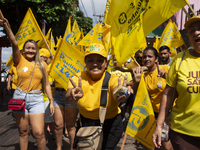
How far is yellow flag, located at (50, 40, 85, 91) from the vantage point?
3.78 metres

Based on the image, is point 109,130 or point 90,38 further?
point 90,38

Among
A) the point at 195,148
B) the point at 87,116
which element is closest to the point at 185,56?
the point at 195,148

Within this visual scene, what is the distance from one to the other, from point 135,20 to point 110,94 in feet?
4.02

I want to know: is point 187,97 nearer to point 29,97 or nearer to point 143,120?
point 143,120

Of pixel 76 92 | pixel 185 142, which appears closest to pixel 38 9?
pixel 76 92

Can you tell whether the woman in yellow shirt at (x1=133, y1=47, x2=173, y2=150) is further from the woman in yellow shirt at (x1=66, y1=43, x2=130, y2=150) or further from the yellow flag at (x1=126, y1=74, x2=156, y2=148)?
the woman in yellow shirt at (x1=66, y1=43, x2=130, y2=150)

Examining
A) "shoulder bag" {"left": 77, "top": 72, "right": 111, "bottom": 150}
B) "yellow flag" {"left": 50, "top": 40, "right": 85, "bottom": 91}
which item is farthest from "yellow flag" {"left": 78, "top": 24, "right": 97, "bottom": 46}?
"shoulder bag" {"left": 77, "top": 72, "right": 111, "bottom": 150}

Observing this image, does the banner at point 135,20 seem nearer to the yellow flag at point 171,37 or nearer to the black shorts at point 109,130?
the black shorts at point 109,130

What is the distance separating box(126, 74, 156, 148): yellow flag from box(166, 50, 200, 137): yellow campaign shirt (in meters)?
0.85

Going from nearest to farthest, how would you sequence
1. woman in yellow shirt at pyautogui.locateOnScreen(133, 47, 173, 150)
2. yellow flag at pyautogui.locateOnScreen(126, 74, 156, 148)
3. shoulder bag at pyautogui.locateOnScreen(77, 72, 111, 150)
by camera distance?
shoulder bag at pyautogui.locateOnScreen(77, 72, 111, 150) → yellow flag at pyautogui.locateOnScreen(126, 74, 156, 148) → woman in yellow shirt at pyautogui.locateOnScreen(133, 47, 173, 150)

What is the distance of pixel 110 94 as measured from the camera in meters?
2.37

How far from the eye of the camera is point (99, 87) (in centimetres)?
236

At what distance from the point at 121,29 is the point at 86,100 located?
138cm

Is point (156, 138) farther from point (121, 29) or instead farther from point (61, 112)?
point (61, 112)
